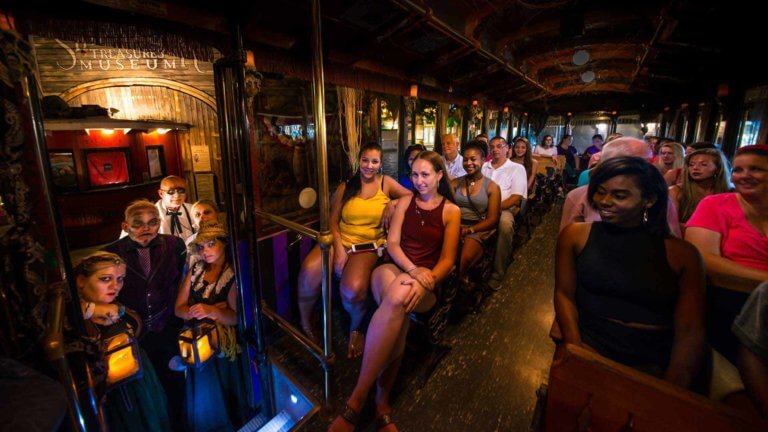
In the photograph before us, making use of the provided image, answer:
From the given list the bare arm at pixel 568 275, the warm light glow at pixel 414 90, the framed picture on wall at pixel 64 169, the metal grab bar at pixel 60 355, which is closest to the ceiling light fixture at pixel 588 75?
the warm light glow at pixel 414 90

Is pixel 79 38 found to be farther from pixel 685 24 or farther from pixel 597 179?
pixel 685 24

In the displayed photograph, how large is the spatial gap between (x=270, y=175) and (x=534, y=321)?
419 cm

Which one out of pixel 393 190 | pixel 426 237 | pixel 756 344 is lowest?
pixel 756 344

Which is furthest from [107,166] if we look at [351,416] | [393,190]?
[351,416]

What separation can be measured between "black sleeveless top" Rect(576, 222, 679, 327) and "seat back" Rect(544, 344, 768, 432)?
0.58 m

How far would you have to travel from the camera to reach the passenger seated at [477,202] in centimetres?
339

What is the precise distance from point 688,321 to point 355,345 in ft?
7.31

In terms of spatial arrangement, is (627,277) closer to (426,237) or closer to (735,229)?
(735,229)

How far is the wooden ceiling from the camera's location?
231cm

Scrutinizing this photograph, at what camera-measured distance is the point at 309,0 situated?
158cm

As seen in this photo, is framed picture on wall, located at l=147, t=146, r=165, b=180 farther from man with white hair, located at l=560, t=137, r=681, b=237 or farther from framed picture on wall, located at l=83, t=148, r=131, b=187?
man with white hair, located at l=560, t=137, r=681, b=237

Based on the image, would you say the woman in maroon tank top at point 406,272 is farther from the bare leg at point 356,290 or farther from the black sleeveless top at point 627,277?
the black sleeveless top at point 627,277

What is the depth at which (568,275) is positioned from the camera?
5.83ft

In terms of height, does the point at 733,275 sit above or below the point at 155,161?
below
